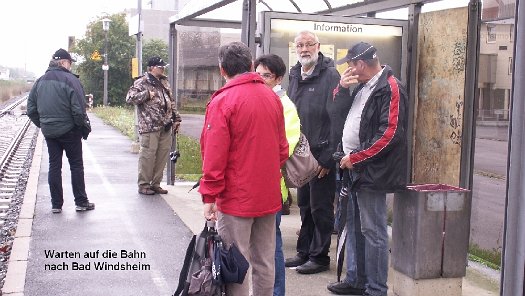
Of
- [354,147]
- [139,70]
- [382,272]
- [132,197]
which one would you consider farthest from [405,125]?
[139,70]

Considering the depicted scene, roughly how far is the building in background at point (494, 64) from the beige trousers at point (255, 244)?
2.81 meters

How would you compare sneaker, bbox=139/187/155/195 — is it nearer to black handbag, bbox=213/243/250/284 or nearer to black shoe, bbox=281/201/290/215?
black shoe, bbox=281/201/290/215

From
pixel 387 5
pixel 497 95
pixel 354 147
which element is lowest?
pixel 354 147

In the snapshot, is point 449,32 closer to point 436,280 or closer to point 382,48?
point 382,48

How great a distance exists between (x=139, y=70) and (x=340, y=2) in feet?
26.5

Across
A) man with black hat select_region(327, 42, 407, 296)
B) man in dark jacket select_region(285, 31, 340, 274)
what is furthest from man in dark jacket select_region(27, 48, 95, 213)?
man with black hat select_region(327, 42, 407, 296)

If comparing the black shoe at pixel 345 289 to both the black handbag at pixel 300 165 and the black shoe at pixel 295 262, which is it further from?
the black handbag at pixel 300 165

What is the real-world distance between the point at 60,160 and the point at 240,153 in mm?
4611

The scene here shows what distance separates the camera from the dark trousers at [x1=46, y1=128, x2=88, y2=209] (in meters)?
7.75

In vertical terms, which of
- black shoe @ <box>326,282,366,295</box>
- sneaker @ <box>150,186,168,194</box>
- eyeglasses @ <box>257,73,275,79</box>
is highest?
eyeglasses @ <box>257,73,275,79</box>

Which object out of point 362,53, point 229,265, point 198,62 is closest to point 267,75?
point 362,53

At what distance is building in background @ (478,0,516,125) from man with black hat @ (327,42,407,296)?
1.65m

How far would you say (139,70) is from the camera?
48.5 ft

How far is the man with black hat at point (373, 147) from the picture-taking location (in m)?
4.54
